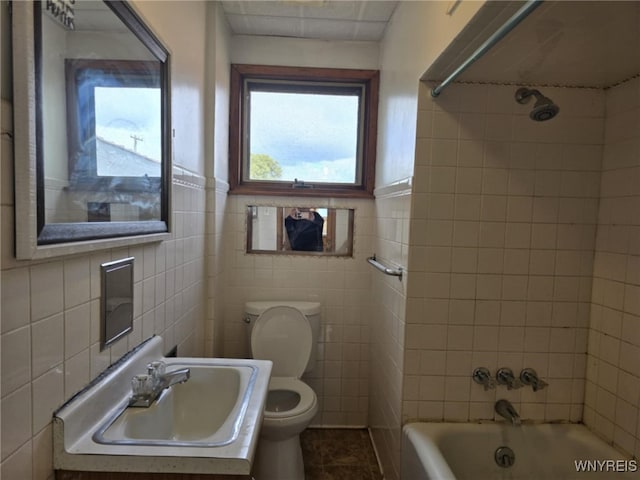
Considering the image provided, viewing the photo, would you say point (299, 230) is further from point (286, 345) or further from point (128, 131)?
point (128, 131)

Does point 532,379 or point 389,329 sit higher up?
point 389,329

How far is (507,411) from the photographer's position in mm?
1615

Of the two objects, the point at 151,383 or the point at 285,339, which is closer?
the point at 151,383

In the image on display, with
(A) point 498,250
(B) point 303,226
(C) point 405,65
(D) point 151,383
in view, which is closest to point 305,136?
(B) point 303,226

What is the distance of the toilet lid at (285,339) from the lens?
2229 millimetres

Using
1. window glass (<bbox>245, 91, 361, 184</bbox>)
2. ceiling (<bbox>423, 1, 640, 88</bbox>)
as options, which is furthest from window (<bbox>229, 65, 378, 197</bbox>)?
ceiling (<bbox>423, 1, 640, 88</bbox>)

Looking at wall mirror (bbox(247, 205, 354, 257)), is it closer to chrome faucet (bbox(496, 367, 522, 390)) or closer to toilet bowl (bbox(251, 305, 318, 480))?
toilet bowl (bbox(251, 305, 318, 480))

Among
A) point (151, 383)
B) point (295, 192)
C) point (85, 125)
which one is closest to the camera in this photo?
point (85, 125)

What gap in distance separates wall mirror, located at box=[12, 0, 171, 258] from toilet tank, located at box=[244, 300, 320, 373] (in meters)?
1.02

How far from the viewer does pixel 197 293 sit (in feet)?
6.35

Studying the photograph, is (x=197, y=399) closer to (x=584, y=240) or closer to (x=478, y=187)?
(x=478, y=187)

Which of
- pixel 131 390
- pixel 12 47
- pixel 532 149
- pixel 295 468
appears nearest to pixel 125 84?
pixel 12 47

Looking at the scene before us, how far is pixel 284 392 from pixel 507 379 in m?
1.14

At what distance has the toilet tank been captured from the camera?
2.25 metres
